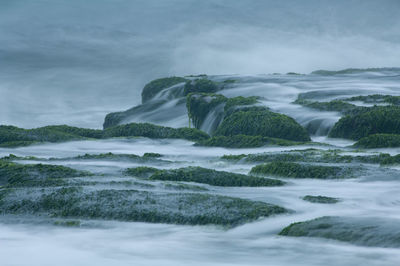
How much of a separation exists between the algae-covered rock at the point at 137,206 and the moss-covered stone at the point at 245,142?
483 cm

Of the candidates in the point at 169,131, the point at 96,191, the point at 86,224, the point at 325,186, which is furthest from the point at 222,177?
the point at 169,131

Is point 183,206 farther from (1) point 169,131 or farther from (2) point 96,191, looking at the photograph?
(1) point 169,131

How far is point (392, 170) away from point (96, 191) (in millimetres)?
3162

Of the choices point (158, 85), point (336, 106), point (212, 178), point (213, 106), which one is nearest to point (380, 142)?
point (212, 178)

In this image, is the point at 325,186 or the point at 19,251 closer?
the point at 19,251

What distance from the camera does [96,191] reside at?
5.56 m

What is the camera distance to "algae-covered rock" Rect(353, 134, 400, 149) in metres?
8.97

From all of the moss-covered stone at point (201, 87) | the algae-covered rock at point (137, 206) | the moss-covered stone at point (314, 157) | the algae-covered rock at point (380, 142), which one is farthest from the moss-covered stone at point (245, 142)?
the moss-covered stone at point (201, 87)

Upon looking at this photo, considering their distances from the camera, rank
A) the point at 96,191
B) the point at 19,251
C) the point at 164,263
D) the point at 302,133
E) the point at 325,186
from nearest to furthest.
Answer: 1. the point at 164,263
2. the point at 19,251
3. the point at 96,191
4. the point at 325,186
5. the point at 302,133

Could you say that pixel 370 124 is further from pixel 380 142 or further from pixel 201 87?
pixel 201 87

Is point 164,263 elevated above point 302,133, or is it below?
below

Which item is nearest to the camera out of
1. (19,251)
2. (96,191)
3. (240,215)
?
(19,251)

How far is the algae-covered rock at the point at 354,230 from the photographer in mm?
4295

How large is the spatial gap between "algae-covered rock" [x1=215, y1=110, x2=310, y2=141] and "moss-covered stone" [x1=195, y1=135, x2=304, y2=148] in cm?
96
